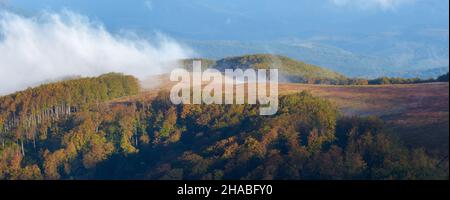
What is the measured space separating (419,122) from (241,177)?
1241 cm

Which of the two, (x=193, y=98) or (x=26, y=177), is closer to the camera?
(x=26, y=177)

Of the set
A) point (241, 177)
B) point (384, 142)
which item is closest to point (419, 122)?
point (384, 142)

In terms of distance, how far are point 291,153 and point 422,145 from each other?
8729 mm

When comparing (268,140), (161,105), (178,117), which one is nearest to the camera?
(268,140)

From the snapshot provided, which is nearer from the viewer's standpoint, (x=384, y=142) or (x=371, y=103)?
(x=384, y=142)

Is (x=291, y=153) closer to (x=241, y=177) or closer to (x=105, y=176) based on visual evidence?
(x=241, y=177)

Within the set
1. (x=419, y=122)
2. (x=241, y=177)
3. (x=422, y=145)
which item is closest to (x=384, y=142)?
(x=422, y=145)

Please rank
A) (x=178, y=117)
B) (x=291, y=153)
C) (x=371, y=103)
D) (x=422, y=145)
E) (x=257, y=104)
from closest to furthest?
(x=422, y=145)
(x=291, y=153)
(x=371, y=103)
(x=257, y=104)
(x=178, y=117)

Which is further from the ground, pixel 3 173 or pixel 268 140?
pixel 268 140

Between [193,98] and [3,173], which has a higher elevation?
[193,98]

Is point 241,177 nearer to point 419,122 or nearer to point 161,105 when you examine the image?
point 419,122
